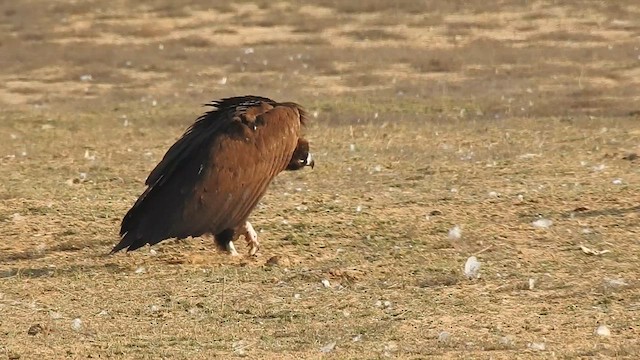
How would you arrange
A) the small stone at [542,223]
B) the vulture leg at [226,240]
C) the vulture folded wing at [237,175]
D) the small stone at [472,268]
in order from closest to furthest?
the small stone at [472,268] → the vulture folded wing at [237,175] → the vulture leg at [226,240] → the small stone at [542,223]

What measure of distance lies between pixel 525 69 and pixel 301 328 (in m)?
13.4

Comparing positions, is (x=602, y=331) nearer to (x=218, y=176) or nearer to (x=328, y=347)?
(x=328, y=347)

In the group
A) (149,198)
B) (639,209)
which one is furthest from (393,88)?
(149,198)

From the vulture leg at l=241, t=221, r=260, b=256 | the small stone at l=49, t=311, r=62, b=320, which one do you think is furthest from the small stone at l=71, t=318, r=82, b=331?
the vulture leg at l=241, t=221, r=260, b=256

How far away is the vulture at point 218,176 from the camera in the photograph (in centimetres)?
799

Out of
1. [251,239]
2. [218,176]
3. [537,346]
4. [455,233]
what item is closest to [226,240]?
[251,239]

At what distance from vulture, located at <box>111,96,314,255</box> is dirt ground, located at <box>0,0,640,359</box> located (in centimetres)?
27

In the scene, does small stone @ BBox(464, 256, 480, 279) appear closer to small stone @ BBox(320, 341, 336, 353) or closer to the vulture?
the vulture

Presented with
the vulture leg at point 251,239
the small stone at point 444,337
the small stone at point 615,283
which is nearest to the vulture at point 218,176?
the vulture leg at point 251,239

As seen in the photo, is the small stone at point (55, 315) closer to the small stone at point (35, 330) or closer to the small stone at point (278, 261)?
the small stone at point (35, 330)

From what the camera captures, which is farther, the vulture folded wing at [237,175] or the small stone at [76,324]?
the vulture folded wing at [237,175]

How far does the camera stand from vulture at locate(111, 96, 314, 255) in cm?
799

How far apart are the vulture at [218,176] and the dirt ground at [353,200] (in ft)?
0.87

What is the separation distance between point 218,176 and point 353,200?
2.25 m
